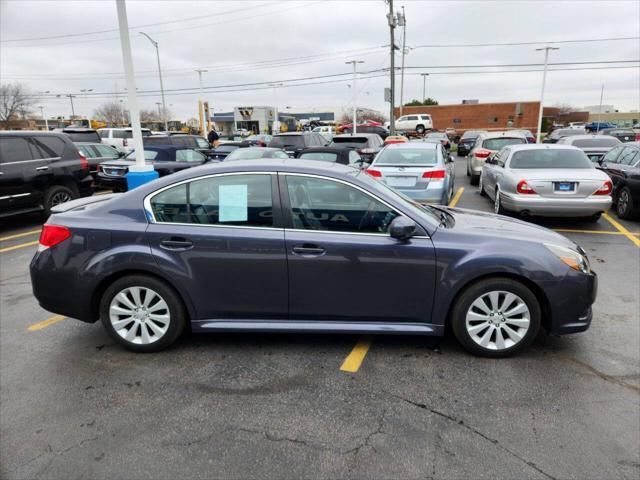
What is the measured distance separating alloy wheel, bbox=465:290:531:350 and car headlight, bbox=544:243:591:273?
486 millimetres

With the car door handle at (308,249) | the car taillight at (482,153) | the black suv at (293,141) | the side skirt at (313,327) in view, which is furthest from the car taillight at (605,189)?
the black suv at (293,141)

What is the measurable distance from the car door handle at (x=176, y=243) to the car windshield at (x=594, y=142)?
47.8ft

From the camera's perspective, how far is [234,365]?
3.66 meters

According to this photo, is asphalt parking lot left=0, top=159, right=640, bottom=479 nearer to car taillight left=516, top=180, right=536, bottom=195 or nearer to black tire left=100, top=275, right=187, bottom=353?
black tire left=100, top=275, right=187, bottom=353

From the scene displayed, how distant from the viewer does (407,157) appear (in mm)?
9172

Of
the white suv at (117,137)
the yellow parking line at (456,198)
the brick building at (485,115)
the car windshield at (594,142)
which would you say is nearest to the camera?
the yellow parking line at (456,198)

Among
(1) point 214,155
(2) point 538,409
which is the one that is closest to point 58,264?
(2) point 538,409

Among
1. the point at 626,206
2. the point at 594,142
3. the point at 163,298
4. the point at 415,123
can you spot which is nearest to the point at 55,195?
the point at 163,298

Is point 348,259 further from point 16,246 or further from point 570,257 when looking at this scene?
point 16,246

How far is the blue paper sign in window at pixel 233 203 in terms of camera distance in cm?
371

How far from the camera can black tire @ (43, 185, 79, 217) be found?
913 centimetres

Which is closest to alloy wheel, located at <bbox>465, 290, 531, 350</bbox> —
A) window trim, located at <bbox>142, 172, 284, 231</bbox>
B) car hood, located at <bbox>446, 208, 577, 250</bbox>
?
car hood, located at <bbox>446, 208, 577, 250</bbox>

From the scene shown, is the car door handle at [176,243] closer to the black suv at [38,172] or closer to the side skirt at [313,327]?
the side skirt at [313,327]

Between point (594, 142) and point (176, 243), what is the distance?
15.2 meters
